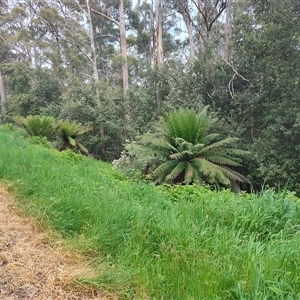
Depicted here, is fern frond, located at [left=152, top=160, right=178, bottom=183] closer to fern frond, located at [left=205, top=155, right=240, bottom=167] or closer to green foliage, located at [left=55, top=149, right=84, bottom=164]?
fern frond, located at [left=205, top=155, right=240, bottom=167]

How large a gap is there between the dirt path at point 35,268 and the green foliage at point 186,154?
370cm

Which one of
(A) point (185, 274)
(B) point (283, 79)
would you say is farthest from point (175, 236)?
(B) point (283, 79)

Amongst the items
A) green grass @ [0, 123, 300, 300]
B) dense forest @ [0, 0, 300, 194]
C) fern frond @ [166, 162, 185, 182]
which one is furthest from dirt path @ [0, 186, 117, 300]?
fern frond @ [166, 162, 185, 182]

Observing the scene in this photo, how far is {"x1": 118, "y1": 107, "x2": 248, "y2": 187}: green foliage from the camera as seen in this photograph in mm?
5883

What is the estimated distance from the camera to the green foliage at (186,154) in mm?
5883

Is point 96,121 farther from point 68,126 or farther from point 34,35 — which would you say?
point 34,35

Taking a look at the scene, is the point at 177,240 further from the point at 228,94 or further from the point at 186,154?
the point at 228,94

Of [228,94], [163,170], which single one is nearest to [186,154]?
[163,170]

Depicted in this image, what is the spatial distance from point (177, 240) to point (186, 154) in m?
4.25

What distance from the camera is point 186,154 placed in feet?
20.2

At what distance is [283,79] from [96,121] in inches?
309

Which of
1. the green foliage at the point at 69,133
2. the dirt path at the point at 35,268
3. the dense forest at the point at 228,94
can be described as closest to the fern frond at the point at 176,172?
the dense forest at the point at 228,94

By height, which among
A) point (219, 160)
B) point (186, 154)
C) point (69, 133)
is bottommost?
point (219, 160)

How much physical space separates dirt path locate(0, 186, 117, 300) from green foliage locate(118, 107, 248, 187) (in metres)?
3.70
